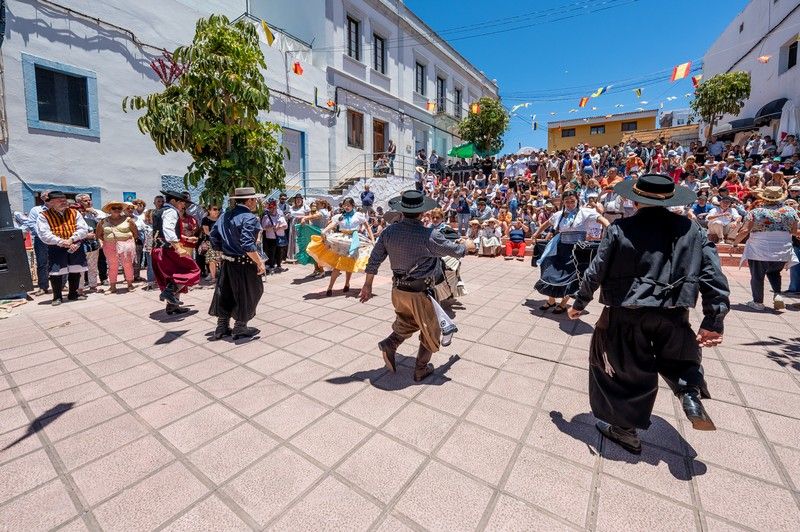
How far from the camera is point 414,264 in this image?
3.48m

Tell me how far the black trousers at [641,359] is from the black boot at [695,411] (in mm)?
35

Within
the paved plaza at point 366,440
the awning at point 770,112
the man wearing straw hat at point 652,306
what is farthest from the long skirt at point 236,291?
the awning at point 770,112

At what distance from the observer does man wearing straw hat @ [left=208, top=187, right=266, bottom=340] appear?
4.69 meters

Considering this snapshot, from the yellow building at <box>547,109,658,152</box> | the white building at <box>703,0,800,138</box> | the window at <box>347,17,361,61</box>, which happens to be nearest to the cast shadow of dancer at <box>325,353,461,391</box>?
the window at <box>347,17,361,61</box>

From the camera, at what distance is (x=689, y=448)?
→ 2.60 meters

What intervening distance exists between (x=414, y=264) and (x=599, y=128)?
43115 millimetres

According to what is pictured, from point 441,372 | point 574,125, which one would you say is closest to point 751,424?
point 441,372

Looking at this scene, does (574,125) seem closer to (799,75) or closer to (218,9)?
(799,75)

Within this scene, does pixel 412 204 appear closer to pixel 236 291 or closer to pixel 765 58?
pixel 236 291

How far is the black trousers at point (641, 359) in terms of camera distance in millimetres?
2477

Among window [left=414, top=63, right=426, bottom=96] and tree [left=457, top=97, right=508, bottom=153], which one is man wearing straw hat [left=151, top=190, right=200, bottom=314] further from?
window [left=414, top=63, right=426, bottom=96]

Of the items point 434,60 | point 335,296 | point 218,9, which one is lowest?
point 335,296

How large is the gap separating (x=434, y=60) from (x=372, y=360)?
25.1 meters

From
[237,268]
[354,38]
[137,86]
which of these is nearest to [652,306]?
Result: [237,268]
